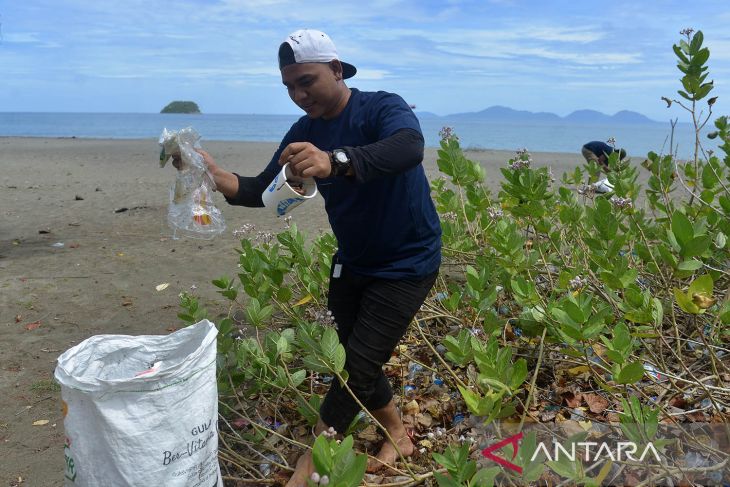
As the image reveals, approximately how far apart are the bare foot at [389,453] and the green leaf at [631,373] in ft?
3.51

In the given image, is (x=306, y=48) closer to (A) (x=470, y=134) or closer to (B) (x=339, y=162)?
(B) (x=339, y=162)

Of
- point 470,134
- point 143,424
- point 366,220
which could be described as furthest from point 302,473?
point 470,134

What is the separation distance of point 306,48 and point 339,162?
616mm

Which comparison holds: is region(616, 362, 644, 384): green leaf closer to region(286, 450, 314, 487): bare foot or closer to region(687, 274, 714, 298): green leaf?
region(687, 274, 714, 298): green leaf

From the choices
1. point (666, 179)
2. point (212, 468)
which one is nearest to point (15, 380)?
point (212, 468)

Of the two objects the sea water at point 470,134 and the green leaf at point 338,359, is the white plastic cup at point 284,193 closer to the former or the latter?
the green leaf at point 338,359

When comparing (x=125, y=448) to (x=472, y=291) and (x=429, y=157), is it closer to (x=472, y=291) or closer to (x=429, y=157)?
(x=472, y=291)

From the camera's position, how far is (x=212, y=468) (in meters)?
2.32

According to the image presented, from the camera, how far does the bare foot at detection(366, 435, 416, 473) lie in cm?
274

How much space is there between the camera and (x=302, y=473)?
2.53 m

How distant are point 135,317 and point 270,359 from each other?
2232 millimetres

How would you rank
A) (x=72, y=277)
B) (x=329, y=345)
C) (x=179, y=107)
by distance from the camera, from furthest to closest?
(x=179, y=107), (x=72, y=277), (x=329, y=345)

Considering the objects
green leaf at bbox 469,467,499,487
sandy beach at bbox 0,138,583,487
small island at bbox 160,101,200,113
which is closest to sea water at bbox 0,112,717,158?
sandy beach at bbox 0,138,583,487

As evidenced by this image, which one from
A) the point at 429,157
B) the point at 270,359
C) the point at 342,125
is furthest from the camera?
the point at 429,157
